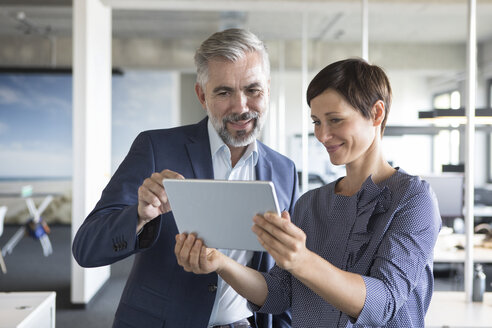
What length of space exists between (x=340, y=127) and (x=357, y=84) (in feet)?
0.38

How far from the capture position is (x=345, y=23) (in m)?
9.62

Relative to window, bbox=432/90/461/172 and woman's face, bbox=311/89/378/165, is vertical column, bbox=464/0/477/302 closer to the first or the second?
woman's face, bbox=311/89/378/165

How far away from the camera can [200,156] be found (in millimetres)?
1800

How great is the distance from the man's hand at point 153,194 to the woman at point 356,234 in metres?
0.13

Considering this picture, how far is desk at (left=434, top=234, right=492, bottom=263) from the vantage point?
4637 millimetres

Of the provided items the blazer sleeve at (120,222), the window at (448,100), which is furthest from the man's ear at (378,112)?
the window at (448,100)

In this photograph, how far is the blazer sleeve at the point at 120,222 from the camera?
1566mm

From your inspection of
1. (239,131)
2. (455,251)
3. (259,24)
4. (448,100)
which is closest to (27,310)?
(239,131)

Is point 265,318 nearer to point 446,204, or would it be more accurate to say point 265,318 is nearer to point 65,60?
point 446,204

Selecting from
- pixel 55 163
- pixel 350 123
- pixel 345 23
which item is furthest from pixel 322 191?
pixel 55 163

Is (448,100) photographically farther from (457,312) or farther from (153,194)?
(153,194)

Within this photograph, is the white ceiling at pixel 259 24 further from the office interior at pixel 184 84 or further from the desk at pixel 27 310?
the desk at pixel 27 310

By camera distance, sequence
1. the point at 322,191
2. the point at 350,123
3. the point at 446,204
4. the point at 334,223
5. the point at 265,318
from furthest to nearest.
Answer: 1. the point at 446,204
2. the point at 265,318
3. the point at 322,191
4. the point at 334,223
5. the point at 350,123

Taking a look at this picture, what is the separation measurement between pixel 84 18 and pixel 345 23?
5.51 m
